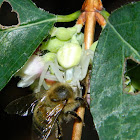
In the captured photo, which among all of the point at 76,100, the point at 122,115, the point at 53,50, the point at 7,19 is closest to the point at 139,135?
the point at 122,115

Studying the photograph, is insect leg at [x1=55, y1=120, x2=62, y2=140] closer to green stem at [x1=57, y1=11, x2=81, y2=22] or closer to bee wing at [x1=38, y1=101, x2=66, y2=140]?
bee wing at [x1=38, y1=101, x2=66, y2=140]

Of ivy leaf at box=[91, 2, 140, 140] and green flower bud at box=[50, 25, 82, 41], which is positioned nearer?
ivy leaf at box=[91, 2, 140, 140]

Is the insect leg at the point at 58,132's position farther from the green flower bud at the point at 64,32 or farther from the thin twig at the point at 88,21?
the green flower bud at the point at 64,32

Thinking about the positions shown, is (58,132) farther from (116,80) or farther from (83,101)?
(116,80)

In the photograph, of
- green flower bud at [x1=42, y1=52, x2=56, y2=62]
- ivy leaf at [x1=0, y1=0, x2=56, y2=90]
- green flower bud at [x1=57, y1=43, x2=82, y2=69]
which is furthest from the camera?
green flower bud at [x1=42, y1=52, x2=56, y2=62]

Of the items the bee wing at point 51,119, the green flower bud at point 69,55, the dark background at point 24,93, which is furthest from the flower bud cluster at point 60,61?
the dark background at point 24,93

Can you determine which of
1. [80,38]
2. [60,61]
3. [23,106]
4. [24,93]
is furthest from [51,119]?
[24,93]

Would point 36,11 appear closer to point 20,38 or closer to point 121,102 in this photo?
point 20,38

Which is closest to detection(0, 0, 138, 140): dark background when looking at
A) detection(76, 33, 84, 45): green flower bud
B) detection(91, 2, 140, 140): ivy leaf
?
detection(76, 33, 84, 45): green flower bud
